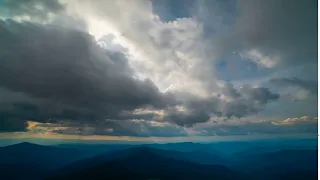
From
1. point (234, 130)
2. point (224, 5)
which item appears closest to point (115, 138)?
point (234, 130)

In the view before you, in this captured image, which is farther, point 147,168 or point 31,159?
point 147,168

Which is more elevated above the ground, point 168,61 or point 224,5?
point 224,5

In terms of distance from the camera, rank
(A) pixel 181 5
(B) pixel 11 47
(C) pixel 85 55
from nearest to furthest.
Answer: (B) pixel 11 47, (C) pixel 85 55, (A) pixel 181 5

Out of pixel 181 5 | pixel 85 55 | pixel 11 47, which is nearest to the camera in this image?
pixel 11 47

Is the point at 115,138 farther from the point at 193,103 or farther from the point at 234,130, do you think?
the point at 234,130

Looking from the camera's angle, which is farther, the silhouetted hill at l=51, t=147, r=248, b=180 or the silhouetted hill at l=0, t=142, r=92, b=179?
the silhouetted hill at l=51, t=147, r=248, b=180

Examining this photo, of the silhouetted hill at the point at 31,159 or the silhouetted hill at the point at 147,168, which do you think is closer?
the silhouetted hill at the point at 31,159

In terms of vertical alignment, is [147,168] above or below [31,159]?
below

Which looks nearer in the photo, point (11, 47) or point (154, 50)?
point (11, 47)
